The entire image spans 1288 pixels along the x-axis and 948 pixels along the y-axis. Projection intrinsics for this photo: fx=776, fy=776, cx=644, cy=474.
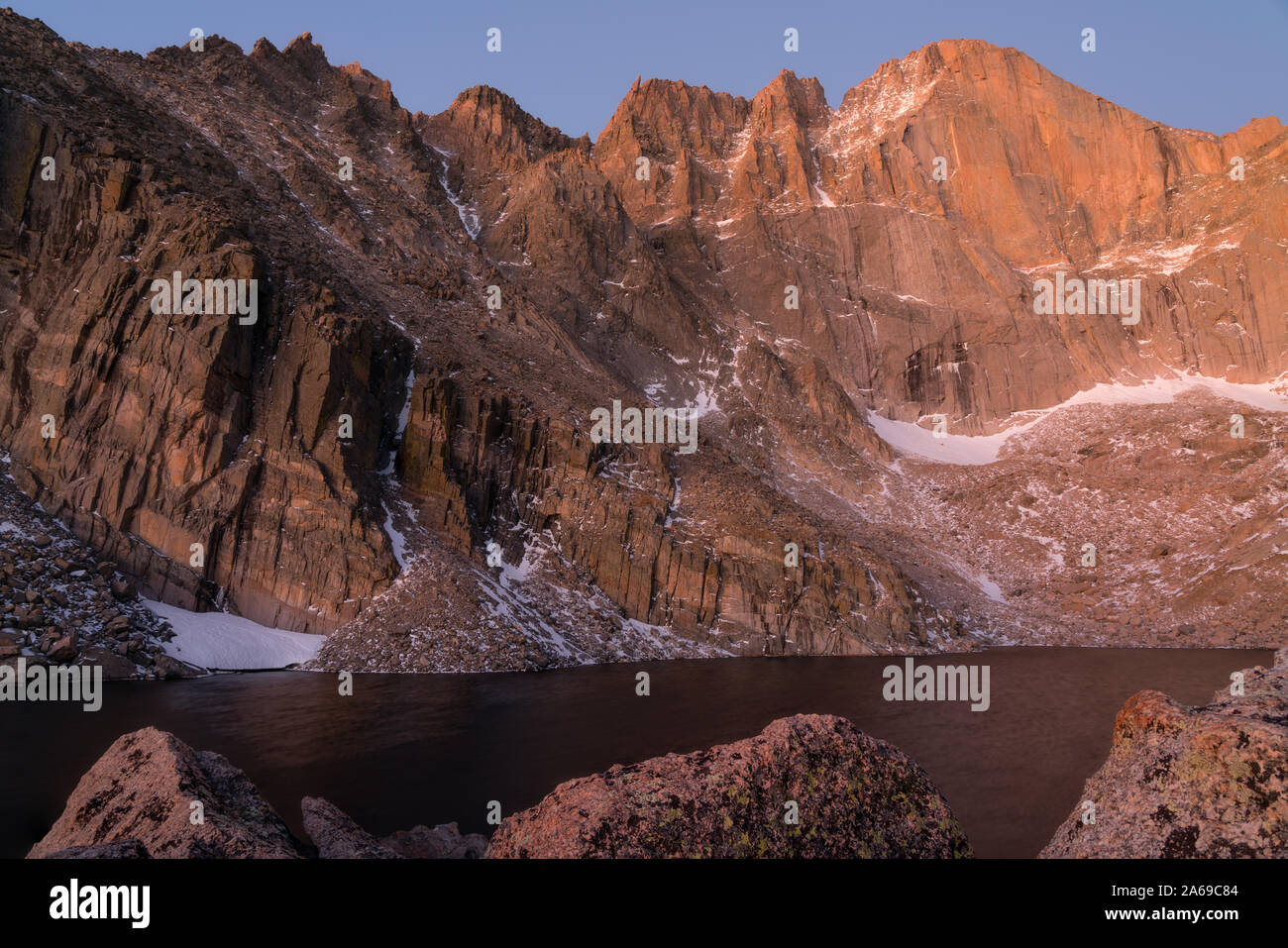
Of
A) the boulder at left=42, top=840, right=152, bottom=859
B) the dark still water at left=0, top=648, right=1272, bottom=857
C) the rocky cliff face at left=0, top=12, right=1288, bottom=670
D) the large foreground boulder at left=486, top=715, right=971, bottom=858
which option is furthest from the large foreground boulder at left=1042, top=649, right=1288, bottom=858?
the rocky cliff face at left=0, top=12, right=1288, bottom=670

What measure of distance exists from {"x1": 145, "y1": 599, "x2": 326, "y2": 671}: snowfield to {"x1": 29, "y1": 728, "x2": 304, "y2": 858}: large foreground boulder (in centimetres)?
3514

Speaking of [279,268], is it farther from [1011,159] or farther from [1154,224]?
[1154,224]

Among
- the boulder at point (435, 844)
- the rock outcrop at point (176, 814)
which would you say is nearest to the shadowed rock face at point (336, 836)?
the rock outcrop at point (176, 814)

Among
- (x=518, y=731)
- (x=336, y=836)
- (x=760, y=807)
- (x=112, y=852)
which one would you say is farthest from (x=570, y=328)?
(x=760, y=807)

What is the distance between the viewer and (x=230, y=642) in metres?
42.4

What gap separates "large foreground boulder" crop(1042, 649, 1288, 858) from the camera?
15.2 ft

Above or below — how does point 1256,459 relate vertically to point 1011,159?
below

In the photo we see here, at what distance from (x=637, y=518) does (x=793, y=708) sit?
29.9 m

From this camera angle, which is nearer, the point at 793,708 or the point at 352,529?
the point at 793,708

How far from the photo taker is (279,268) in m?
58.9

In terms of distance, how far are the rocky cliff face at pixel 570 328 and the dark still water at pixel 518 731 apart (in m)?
10.6

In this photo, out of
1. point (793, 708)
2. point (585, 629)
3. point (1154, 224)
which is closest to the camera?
point (793, 708)

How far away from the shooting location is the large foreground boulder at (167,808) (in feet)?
24.4
